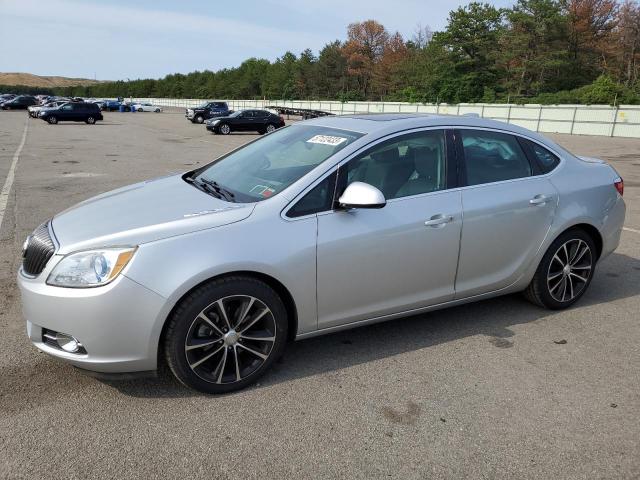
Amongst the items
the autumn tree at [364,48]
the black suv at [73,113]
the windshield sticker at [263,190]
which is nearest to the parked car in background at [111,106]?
the black suv at [73,113]

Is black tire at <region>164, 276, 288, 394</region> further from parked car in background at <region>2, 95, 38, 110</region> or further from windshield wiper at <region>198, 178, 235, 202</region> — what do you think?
parked car in background at <region>2, 95, 38, 110</region>

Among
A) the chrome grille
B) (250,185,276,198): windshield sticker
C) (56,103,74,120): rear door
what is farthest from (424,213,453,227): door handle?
(56,103,74,120): rear door

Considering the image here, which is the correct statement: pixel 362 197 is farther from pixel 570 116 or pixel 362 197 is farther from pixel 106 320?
pixel 570 116

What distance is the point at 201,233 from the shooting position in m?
3.03

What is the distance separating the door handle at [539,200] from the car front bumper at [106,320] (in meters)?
2.84

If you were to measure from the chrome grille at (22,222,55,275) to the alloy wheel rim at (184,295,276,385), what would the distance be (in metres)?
0.92

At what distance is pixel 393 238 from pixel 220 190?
1.22 m

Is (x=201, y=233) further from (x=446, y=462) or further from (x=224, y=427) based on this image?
(x=446, y=462)

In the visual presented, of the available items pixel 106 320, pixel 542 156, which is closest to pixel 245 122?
pixel 542 156

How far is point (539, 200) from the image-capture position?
421 centimetres

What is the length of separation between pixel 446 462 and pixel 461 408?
1.70ft

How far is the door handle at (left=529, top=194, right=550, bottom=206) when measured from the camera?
13.7 feet

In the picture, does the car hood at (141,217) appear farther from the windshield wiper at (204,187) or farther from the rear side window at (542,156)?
the rear side window at (542,156)

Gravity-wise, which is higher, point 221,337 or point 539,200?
point 539,200
